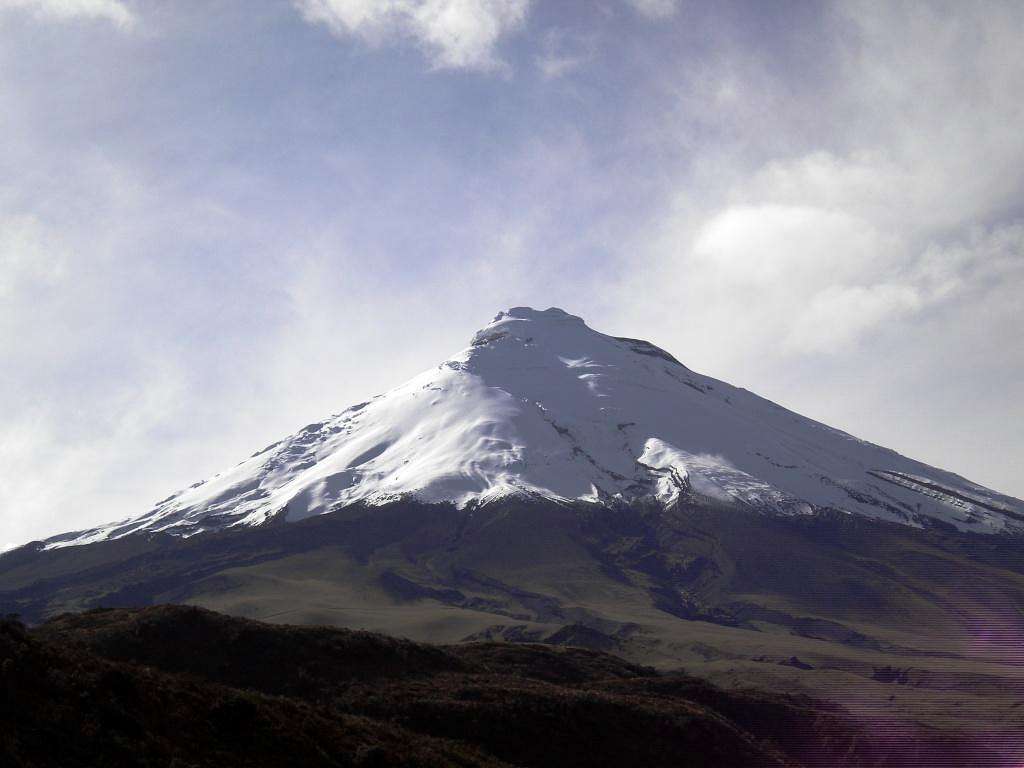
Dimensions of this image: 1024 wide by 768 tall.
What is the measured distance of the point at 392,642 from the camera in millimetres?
44469

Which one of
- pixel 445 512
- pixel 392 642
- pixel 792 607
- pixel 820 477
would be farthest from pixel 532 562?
pixel 392 642

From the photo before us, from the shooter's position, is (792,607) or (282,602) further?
(792,607)

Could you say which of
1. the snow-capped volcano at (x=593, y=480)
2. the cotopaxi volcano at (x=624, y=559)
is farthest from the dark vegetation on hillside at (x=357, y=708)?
the snow-capped volcano at (x=593, y=480)

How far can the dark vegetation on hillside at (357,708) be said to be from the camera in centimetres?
2080

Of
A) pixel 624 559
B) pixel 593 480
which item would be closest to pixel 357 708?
pixel 624 559

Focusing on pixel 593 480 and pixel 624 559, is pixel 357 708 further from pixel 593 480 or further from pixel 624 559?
pixel 593 480

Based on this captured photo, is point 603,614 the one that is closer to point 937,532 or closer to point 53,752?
point 937,532

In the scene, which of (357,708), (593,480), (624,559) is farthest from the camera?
(593,480)

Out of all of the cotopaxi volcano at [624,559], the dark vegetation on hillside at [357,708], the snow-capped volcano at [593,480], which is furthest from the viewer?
the snow-capped volcano at [593,480]

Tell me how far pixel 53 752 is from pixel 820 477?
176708 millimetres

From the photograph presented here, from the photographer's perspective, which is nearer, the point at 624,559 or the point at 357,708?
the point at 357,708

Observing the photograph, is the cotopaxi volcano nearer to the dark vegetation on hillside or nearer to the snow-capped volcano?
the snow-capped volcano

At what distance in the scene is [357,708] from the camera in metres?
35.6

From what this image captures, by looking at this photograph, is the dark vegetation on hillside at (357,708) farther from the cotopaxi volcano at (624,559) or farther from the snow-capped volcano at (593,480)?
the snow-capped volcano at (593,480)
